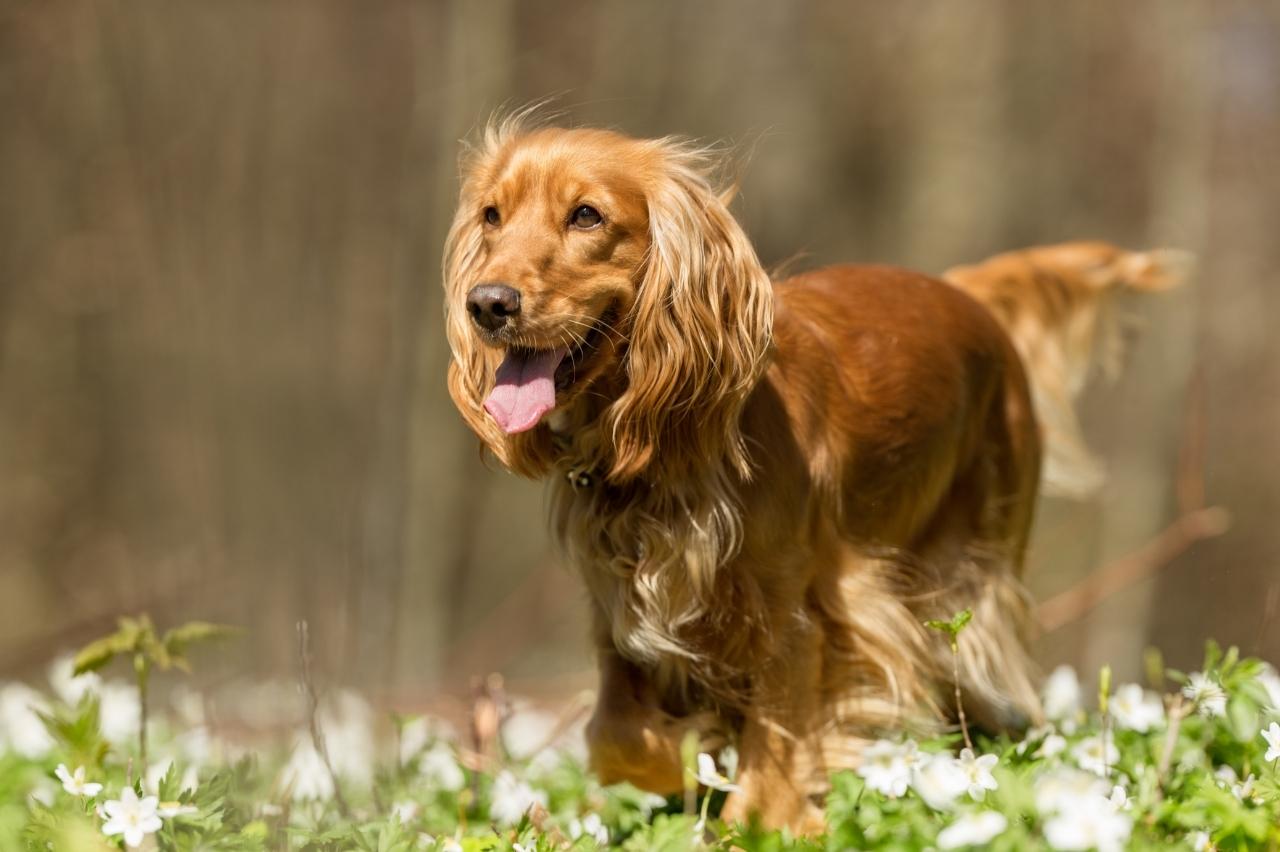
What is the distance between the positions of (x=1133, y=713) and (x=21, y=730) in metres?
3.24

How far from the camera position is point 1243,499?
11250 mm

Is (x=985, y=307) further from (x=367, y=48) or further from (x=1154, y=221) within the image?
(x=367, y=48)

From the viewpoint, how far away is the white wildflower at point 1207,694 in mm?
2775

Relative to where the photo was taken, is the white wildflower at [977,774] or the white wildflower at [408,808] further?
the white wildflower at [408,808]

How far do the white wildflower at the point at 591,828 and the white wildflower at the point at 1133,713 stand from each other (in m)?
1.32

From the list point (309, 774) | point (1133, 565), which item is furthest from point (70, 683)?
point (1133, 565)

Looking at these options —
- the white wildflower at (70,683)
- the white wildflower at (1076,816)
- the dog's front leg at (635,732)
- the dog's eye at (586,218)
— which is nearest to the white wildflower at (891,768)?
the dog's front leg at (635,732)

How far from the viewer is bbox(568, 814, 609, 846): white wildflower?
3.14m

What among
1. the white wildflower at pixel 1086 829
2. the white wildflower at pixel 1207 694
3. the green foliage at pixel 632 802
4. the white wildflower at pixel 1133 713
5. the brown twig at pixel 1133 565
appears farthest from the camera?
the brown twig at pixel 1133 565

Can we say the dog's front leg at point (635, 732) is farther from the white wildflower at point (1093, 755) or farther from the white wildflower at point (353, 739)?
the white wildflower at point (353, 739)

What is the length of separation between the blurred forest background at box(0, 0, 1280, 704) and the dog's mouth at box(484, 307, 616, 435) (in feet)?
17.3

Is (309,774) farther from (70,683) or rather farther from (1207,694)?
(1207,694)

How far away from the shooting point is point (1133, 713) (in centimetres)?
356

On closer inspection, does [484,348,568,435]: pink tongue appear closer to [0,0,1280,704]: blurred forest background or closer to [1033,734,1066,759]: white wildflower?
[1033,734,1066,759]: white wildflower
